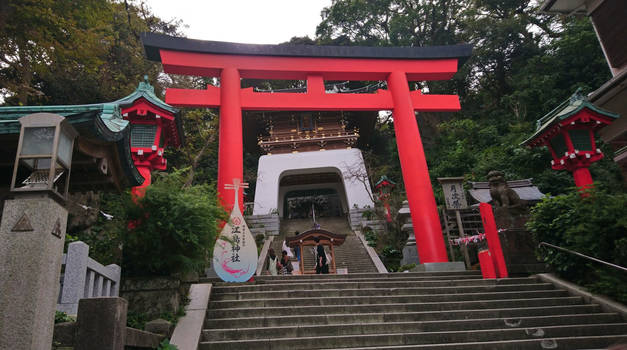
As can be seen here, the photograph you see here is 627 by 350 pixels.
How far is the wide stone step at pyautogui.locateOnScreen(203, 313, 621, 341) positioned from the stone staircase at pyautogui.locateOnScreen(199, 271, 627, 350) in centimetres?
1

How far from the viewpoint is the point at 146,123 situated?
792cm

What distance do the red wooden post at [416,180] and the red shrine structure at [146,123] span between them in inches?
234

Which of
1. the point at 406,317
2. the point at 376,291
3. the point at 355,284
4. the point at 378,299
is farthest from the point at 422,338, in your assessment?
the point at 355,284

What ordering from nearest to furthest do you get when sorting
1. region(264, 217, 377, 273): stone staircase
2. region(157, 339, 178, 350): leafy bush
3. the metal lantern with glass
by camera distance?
the metal lantern with glass
region(157, 339, 178, 350): leafy bush
region(264, 217, 377, 273): stone staircase

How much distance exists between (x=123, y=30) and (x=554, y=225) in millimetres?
17793

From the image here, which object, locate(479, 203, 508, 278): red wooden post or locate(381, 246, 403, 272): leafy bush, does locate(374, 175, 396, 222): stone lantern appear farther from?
locate(479, 203, 508, 278): red wooden post

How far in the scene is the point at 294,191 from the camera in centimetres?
2352

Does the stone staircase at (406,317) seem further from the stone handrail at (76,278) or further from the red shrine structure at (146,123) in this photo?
the red shrine structure at (146,123)

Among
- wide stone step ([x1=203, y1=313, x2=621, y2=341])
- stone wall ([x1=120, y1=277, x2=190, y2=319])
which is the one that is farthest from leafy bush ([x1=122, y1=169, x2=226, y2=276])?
wide stone step ([x1=203, y1=313, x2=621, y2=341])

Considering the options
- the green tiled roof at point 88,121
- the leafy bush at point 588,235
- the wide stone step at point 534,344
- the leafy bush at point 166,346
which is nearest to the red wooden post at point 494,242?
the leafy bush at point 588,235

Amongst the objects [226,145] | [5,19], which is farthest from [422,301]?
[5,19]

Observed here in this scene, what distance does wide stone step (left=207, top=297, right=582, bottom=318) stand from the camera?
16.8ft

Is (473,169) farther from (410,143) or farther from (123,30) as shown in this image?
(123,30)

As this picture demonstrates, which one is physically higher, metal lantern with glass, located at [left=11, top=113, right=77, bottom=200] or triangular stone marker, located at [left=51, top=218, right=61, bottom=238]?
metal lantern with glass, located at [left=11, top=113, right=77, bottom=200]
